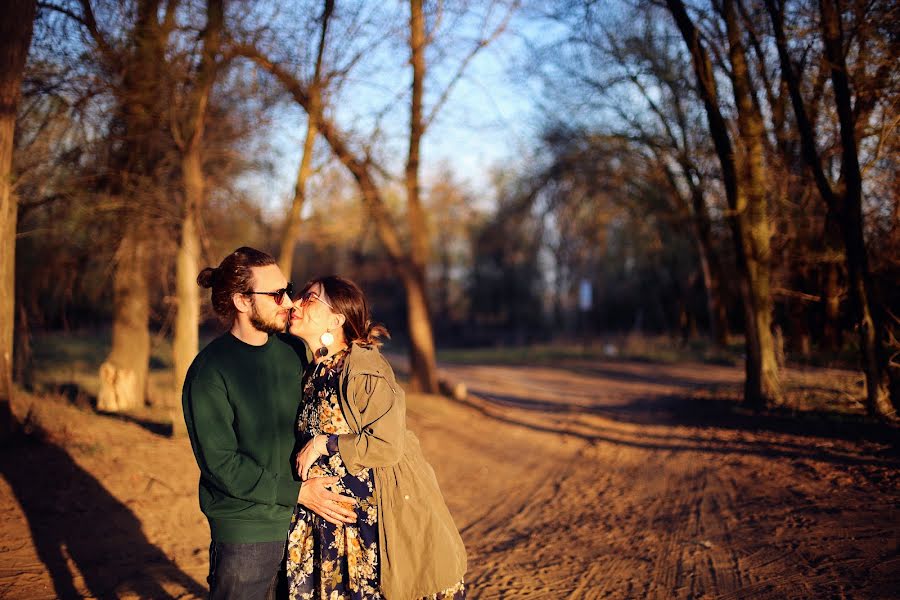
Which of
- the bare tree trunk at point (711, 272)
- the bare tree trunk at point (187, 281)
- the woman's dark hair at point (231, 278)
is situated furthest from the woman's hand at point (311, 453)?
the bare tree trunk at point (711, 272)

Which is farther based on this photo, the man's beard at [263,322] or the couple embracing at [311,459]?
the man's beard at [263,322]

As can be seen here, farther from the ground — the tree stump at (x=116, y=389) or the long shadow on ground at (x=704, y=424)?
the tree stump at (x=116, y=389)

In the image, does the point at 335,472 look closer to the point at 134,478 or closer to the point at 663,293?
the point at 134,478

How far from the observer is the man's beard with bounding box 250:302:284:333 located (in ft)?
9.66

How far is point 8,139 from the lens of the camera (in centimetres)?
738

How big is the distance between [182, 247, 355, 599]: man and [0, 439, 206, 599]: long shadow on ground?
2.78 m

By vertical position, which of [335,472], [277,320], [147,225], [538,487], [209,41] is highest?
[209,41]

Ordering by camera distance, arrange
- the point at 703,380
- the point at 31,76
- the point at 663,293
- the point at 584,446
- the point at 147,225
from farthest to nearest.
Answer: the point at 663,293 < the point at 703,380 < the point at 584,446 < the point at 147,225 < the point at 31,76

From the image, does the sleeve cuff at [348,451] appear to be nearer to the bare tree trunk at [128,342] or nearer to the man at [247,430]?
the man at [247,430]

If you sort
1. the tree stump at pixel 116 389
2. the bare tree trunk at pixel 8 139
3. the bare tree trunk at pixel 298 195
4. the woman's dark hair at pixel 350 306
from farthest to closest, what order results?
the tree stump at pixel 116 389
the bare tree trunk at pixel 298 195
the bare tree trunk at pixel 8 139
the woman's dark hair at pixel 350 306

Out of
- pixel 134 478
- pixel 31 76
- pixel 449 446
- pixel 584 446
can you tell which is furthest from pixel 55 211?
pixel 584 446

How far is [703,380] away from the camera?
17.7 m

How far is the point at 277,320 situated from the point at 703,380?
16.4 metres

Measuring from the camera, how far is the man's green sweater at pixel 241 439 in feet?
8.83
